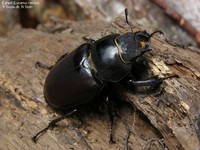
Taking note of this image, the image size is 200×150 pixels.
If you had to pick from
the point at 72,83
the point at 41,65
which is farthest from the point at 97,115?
the point at 41,65

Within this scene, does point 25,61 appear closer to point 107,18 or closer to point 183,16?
point 107,18

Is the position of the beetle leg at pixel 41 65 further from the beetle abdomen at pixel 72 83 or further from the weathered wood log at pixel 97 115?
the beetle abdomen at pixel 72 83

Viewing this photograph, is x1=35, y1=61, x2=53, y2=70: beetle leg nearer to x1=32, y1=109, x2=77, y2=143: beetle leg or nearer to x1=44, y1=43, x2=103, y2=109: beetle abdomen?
x1=44, y1=43, x2=103, y2=109: beetle abdomen

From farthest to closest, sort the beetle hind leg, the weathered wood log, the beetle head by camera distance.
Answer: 1. the beetle hind leg
2. the beetle head
3. the weathered wood log

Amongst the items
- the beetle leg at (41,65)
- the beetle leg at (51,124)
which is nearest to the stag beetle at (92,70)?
the beetle leg at (51,124)

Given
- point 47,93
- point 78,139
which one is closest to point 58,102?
point 47,93

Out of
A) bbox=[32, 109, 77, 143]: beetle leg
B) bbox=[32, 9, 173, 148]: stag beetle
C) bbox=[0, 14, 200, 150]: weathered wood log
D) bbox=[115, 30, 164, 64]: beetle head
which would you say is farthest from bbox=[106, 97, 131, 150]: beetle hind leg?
bbox=[115, 30, 164, 64]: beetle head
